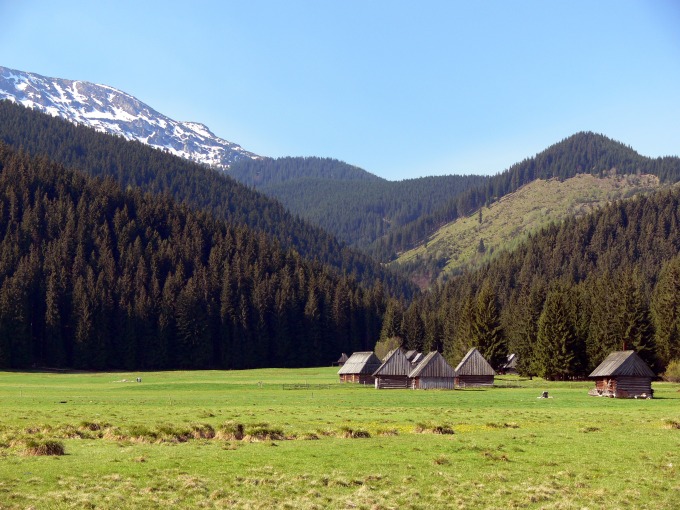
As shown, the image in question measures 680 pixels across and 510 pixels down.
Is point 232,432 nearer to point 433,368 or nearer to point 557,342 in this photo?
point 433,368

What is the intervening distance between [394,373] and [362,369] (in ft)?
37.5

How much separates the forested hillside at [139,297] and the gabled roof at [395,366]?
6908 centimetres

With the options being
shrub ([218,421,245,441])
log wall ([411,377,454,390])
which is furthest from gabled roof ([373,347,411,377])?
shrub ([218,421,245,441])

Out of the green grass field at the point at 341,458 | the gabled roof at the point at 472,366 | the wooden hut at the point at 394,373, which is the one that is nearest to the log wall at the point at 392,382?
the wooden hut at the point at 394,373

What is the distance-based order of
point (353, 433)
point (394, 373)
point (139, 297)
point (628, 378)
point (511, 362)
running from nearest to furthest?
1. point (353, 433)
2. point (628, 378)
3. point (394, 373)
4. point (511, 362)
5. point (139, 297)

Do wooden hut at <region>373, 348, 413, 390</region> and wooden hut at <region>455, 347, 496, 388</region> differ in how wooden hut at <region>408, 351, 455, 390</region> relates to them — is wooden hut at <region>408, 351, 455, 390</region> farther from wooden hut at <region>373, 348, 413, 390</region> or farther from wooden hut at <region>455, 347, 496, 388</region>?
wooden hut at <region>455, 347, 496, 388</region>

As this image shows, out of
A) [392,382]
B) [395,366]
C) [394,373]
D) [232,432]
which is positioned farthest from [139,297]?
[232,432]

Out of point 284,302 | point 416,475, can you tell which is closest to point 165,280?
point 284,302

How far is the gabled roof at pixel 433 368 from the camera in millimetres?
95062

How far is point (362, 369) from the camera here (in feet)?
357

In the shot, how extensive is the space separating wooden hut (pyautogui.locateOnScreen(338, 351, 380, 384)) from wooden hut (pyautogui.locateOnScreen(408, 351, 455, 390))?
1363 cm

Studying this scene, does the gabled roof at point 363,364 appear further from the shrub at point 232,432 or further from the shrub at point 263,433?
the shrub at point 232,432

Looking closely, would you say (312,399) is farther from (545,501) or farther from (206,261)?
(206,261)

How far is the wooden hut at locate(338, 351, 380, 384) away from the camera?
109 meters
